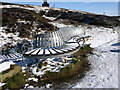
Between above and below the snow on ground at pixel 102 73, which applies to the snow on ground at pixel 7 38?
above

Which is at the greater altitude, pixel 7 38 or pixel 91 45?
pixel 7 38

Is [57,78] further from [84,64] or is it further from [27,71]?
[84,64]

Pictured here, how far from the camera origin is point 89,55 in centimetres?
2355

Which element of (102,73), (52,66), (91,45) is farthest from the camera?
(91,45)

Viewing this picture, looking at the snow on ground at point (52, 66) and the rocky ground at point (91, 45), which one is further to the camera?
the snow on ground at point (52, 66)

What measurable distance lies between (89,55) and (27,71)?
10770mm

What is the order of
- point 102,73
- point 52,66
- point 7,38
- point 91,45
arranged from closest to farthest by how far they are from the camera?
1. point 102,73
2. point 52,66
3. point 91,45
4. point 7,38

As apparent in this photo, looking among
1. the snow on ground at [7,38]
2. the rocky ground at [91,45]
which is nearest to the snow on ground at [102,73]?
the rocky ground at [91,45]

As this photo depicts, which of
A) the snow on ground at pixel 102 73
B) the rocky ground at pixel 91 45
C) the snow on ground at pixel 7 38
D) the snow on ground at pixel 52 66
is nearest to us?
the snow on ground at pixel 102 73

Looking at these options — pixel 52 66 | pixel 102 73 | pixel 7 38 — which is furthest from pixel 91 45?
pixel 7 38

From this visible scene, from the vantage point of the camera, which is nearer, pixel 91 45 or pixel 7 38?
pixel 91 45

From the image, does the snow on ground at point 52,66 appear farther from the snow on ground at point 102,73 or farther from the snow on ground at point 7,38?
the snow on ground at point 7,38

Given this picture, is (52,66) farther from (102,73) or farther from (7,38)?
(7,38)

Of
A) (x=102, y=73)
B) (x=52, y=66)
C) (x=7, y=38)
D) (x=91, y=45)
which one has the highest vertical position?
(x=7, y=38)
